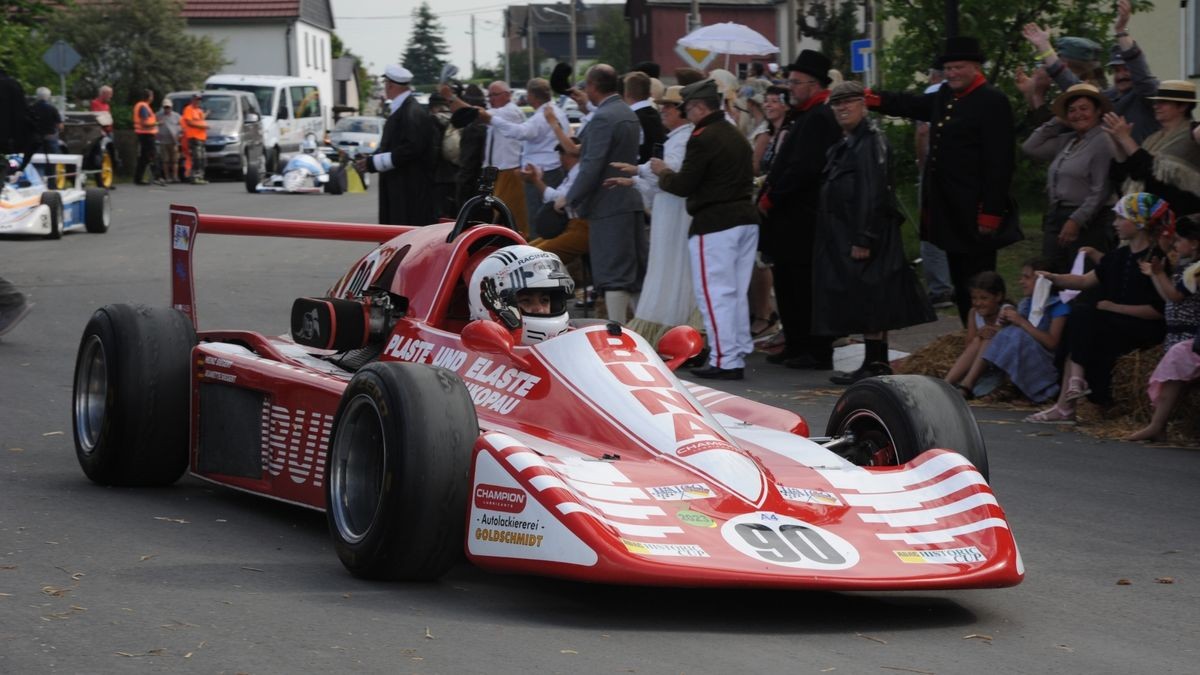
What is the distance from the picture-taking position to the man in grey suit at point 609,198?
1424cm

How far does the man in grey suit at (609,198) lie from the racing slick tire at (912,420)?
7.02 meters

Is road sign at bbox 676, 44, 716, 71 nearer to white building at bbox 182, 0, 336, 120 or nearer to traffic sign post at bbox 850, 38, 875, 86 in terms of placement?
traffic sign post at bbox 850, 38, 875, 86

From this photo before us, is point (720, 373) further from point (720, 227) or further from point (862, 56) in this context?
point (862, 56)

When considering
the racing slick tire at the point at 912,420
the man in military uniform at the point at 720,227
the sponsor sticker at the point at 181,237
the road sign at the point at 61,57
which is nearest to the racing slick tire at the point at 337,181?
the road sign at the point at 61,57

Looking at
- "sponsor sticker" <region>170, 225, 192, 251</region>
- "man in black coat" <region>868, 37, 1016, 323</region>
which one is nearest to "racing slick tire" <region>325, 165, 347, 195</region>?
"man in black coat" <region>868, 37, 1016, 323</region>

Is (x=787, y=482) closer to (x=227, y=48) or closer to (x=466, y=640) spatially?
(x=466, y=640)

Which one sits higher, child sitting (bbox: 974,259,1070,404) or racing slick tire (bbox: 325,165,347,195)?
racing slick tire (bbox: 325,165,347,195)

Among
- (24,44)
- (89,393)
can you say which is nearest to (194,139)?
(24,44)

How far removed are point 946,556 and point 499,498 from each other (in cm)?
151

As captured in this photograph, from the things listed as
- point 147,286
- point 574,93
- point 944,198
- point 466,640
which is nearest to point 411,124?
point 574,93

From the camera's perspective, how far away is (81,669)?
5109 millimetres

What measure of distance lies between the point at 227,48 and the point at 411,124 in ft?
184

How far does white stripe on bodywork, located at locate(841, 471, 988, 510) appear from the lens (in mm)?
6492

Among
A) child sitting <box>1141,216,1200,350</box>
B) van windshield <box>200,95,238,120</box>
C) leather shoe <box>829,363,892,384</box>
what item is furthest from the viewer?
van windshield <box>200,95,238,120</box>
